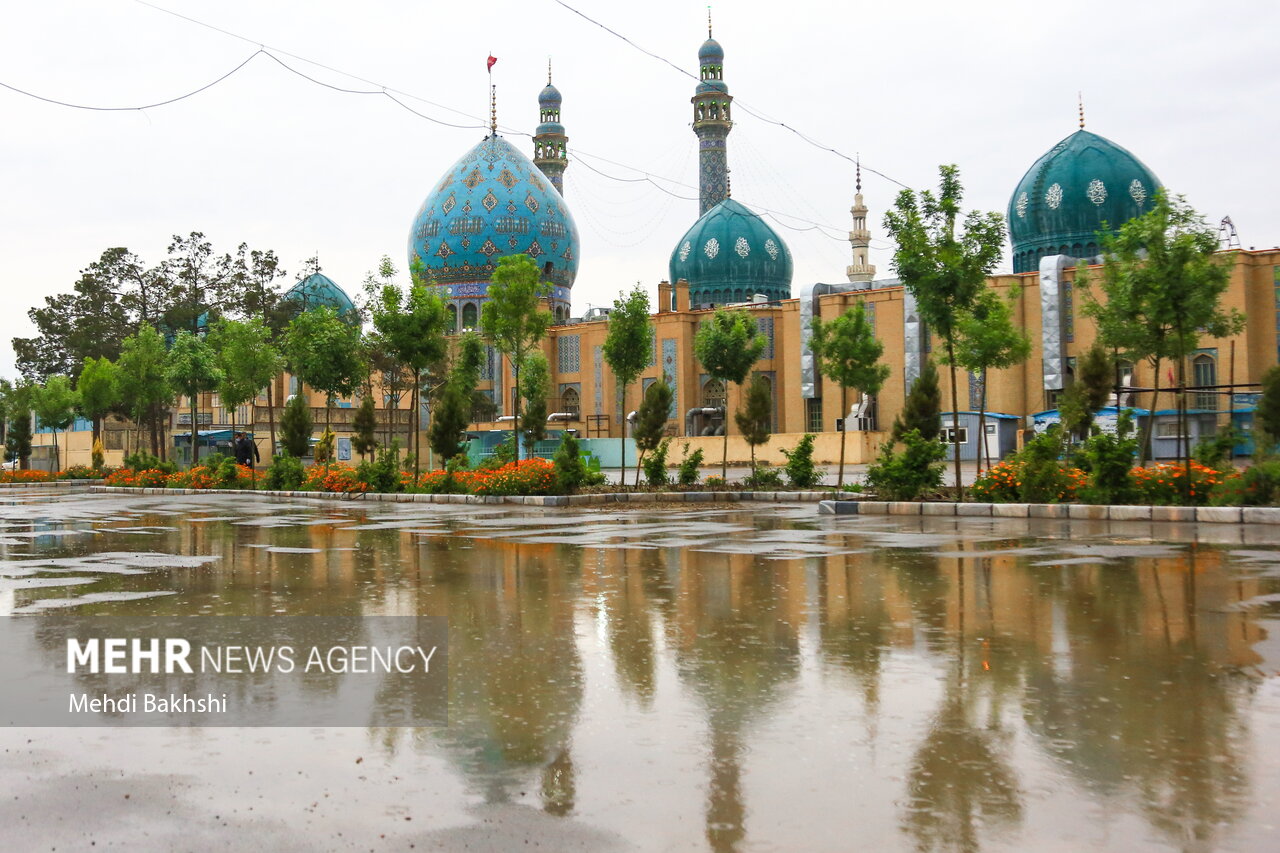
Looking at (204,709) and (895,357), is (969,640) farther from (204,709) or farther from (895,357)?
(895,357)

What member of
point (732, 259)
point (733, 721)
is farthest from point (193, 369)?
point (733, 721)

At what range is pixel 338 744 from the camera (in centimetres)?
405

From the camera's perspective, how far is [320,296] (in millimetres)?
53531

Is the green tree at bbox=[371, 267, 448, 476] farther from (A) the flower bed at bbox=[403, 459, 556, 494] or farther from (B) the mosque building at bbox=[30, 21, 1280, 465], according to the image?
(B) the mosque building at bbox=[30, 21, 1280, 465]

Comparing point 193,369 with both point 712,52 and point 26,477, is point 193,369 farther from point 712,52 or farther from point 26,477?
point 712,52

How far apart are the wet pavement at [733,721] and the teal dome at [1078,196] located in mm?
34076

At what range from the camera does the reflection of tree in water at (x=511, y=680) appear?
3.77 m

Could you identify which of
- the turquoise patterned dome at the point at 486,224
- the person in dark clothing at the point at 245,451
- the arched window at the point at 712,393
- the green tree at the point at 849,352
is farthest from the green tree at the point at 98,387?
the green tree at the point at 849,352

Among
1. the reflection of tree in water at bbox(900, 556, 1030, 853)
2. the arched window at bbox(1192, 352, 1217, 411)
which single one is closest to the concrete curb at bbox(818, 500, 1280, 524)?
the reflection of tree in water at bbox(900, 556, 1030, 853)

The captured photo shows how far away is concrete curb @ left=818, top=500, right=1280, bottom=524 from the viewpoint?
13047 millimetres

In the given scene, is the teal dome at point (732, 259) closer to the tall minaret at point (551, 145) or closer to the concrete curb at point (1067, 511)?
the tall minaret at point (551, 145)

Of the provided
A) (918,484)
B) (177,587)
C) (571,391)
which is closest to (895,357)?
(571,391)

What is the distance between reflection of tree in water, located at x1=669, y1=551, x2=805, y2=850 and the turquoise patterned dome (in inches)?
1825

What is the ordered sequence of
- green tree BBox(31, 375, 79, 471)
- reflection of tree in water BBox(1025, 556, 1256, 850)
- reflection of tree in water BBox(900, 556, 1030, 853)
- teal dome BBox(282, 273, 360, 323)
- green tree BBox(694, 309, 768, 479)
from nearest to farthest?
reflection of tree in water BBox(900, 556, 1030, 853), reflection of tree in water BBox(1025, 556, 1256, 850), green tree BBox(694, 309, 768, 479), green tree BBox(31, 375, 79, 471), teal dome BBox(282, 273, 360, 323)
